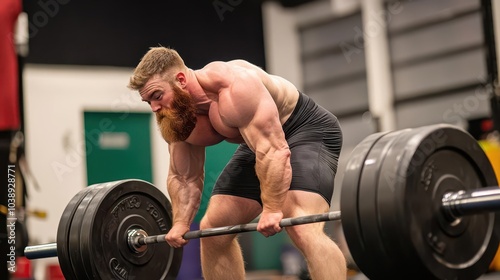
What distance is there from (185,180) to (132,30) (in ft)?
18.9

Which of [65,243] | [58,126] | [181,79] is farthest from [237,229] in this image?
[58,126]

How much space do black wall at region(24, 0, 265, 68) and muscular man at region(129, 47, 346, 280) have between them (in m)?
5.29

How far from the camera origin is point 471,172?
8.54 feet

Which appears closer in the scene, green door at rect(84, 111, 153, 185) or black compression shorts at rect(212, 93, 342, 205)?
black compression shorts at rect(212, 93, 342, 205)

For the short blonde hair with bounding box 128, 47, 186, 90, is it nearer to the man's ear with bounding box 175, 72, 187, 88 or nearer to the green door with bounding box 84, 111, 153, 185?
the man's ear with bounding box 175, 72, 187, 88

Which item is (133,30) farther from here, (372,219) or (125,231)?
(372,219)

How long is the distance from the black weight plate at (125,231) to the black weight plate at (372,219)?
144cm

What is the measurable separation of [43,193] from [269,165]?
5.69 m

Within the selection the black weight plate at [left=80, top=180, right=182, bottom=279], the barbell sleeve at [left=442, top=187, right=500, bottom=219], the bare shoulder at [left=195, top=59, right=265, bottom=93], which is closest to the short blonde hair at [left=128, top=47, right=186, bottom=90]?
the bare shoulder at [left=195, top=59, right=265, bottom=93]

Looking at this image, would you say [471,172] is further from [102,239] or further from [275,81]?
[102,239]

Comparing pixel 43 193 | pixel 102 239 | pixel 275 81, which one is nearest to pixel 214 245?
pixel 102 239

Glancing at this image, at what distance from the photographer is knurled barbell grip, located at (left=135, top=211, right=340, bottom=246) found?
2.71 metres

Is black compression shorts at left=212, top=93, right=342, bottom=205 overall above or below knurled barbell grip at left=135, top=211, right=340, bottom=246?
above

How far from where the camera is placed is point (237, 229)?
3.02 meters
